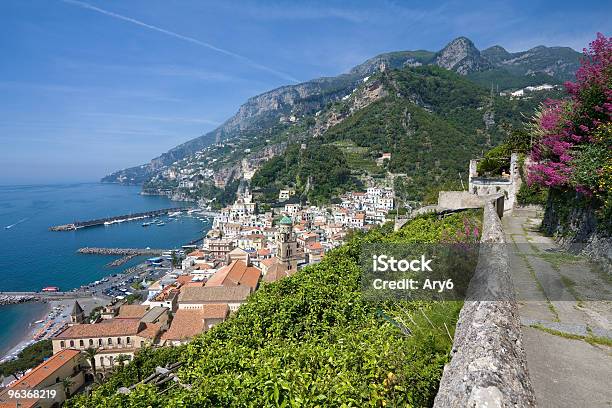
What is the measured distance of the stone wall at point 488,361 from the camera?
2.24 metres

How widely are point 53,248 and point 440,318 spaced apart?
3709 inches

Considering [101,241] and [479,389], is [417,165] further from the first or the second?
[479,389]

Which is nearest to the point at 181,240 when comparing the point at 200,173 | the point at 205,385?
the point at 205,385

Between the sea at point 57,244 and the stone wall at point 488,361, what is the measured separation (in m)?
45.1

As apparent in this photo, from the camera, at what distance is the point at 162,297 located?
34.3 meters

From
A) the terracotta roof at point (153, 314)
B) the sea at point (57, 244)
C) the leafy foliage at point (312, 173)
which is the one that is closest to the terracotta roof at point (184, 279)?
the terracotta roof at point (153, 314)

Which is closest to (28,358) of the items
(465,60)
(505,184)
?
(505,184)

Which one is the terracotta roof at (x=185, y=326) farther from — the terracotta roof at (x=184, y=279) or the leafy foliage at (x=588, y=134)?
the leafy foliage at (x=588, y=134)

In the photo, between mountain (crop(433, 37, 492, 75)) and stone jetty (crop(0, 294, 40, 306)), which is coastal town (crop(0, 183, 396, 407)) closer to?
stone jetty (crop(0, 294, 40, 306))

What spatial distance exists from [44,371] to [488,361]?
90.8ft

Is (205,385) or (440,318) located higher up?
(440,318)

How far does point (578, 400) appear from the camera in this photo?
9.53 ft

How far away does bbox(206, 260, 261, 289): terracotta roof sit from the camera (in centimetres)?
3300

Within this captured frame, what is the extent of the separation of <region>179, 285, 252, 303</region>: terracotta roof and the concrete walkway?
82.4 ft
